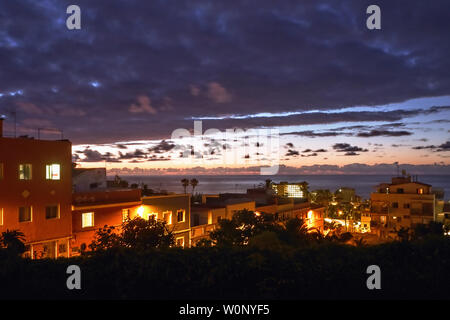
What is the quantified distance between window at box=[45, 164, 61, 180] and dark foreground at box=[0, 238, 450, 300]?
1806 cm

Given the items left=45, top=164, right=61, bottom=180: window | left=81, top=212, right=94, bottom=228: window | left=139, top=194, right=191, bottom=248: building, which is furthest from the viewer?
left=139, top=194, right=191, bottom=248: building

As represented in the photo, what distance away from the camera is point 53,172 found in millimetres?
24562

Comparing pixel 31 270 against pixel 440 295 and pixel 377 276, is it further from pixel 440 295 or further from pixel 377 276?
pixel 440 295

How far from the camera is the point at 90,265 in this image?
738cm

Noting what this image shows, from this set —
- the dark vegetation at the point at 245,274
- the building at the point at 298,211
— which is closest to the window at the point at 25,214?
the dark vegetation at the point at 245,274

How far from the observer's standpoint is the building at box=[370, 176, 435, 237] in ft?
153

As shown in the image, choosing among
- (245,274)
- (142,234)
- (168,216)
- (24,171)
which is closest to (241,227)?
(142,234)

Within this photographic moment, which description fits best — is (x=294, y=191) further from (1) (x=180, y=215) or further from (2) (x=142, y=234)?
(2) (x=142, y=234)

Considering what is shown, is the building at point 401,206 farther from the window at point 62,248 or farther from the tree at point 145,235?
the window at point 62,248

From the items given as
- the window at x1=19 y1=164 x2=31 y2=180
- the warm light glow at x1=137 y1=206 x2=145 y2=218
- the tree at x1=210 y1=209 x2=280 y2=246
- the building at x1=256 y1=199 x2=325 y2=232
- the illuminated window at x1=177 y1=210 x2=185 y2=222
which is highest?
the window at x1=19 y1=164 x2=31 y2=180

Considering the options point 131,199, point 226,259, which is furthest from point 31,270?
A: point 131,199

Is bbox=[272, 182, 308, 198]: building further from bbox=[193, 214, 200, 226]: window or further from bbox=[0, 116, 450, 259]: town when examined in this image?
bbox=[193, 214, 200, 226]: window

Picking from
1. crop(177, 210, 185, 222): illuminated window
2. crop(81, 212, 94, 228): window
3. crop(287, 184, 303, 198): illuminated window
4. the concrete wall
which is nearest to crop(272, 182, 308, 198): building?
crop(287, 184, 303, 198): illuminated window
